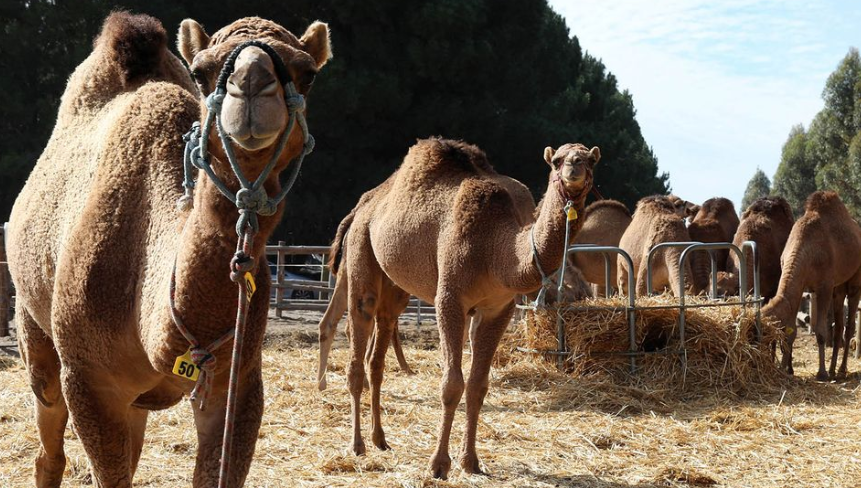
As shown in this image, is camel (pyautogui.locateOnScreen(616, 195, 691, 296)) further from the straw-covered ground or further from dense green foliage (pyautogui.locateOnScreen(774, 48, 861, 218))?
dense green foliage (pyautogui.locateOnScreen(774, 48, 861, 218))

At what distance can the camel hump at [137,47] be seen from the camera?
413 centimetres

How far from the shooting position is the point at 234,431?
2.95m

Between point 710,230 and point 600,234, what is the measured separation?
1.79 metres

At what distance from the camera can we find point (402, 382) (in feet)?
30.8

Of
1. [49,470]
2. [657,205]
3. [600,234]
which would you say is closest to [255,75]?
[49,470]

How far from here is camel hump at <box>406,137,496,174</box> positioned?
6.82 m

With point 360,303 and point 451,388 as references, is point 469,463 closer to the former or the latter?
point 451,388

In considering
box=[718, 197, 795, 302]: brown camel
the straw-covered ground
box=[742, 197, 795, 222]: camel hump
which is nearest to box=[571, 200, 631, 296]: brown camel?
box=[718, 197, 795, 302]: brown camel

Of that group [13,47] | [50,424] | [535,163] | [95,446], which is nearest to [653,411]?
[50,424]

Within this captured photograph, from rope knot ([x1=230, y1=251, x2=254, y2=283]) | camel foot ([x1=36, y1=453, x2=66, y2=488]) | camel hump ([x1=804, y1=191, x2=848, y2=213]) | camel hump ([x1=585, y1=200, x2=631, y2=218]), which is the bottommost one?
camel foot ([x1=36, y1=453, x2=66, y2=488])

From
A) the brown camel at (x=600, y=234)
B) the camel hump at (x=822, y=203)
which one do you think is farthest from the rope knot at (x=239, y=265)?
the brown camel at (x=600, y=234)

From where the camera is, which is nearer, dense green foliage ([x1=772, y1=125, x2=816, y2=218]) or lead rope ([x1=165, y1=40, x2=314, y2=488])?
lead rope ([x1=165, y1=40, x2=314, y2=488])

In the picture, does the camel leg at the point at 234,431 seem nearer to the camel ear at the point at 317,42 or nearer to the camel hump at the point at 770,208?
the camel ear at the point at 317,42

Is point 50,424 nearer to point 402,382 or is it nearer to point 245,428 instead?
point 245,428
